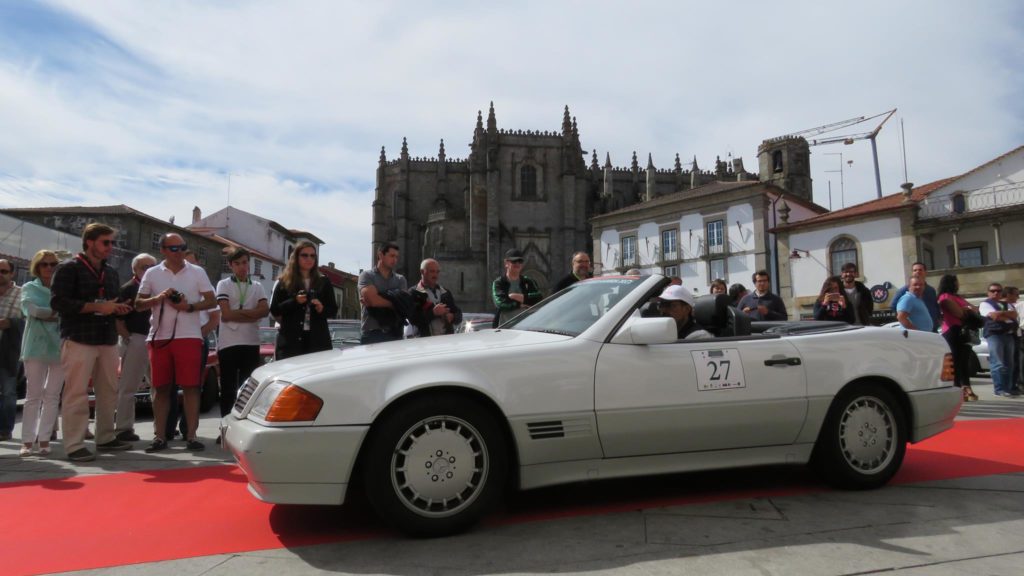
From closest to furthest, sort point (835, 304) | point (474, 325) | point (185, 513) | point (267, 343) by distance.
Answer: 1. point (185, 513)
2. point (835, 304)
3. point (474, 325)
4. point (267, 343)

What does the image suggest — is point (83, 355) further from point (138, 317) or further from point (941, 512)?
point (941, 512)

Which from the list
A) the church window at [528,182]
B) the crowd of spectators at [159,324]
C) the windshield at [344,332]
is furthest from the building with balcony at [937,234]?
the crowd of spectators at [159,324]

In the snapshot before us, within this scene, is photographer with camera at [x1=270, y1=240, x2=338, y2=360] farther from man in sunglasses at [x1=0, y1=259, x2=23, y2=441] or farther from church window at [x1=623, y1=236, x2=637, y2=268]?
church window at [x1=623, y1=236, x2=637, y2=268]

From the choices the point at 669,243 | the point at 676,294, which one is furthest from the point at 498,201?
the point at 676,294

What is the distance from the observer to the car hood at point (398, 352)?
3.07 metres

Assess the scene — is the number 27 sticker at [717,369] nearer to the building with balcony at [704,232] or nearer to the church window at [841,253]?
the church window at [841,253]

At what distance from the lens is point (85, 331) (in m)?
5.23

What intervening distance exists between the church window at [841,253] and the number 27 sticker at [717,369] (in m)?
30.9

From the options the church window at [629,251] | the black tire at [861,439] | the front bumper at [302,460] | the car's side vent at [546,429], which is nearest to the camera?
the front bumper at [302,460]

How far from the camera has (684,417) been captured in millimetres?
3381

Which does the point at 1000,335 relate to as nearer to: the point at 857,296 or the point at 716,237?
the point at 857,296

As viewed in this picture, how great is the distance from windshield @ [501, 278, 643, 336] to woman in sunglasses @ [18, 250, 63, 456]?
173 inches

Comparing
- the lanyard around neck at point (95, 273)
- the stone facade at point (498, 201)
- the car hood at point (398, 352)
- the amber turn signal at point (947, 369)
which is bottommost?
the amber turn signal at point (947, 369)

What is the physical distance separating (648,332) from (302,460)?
6.23ft
